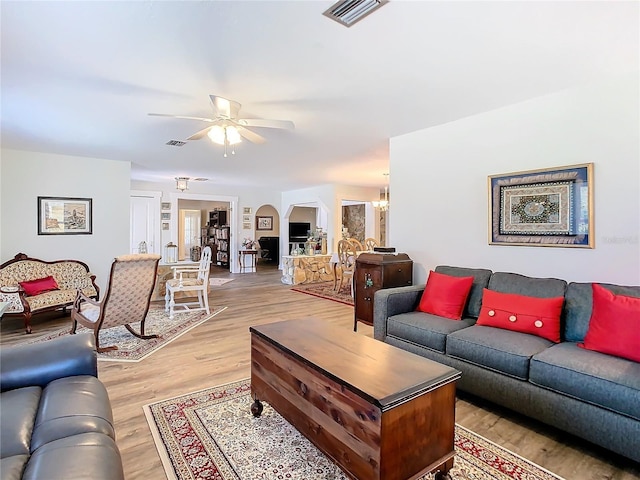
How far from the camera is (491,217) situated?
335 cm

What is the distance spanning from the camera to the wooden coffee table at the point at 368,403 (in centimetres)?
144

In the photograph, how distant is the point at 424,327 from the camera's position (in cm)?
287

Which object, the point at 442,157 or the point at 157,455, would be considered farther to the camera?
the point at 442,157

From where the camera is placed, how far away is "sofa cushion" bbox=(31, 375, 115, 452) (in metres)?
1.34

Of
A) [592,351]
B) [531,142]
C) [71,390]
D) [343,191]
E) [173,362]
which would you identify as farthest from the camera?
[343,191]

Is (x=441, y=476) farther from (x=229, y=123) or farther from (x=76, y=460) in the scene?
(x=229, y=123)

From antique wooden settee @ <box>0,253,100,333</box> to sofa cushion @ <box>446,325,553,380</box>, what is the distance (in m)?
4.81

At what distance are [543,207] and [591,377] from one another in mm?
1567

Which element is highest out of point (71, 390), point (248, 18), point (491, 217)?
point (248, 18)

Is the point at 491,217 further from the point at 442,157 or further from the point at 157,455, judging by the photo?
the point at 157,455

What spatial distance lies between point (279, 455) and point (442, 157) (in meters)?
3.24

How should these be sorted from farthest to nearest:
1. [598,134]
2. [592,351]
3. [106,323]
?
[106,323] → [598,134] → [592,351]

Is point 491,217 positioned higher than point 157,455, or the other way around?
point 491,217

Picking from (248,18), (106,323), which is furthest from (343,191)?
(248,18)
